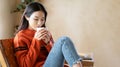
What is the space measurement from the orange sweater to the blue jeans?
3.6 inches

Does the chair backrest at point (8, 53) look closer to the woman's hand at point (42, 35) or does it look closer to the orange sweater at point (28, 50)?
the orange sweater at point (28, 50)

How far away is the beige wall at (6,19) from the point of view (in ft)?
9.22

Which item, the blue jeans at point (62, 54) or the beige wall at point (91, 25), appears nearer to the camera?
the blue jeans at point (62, 54)

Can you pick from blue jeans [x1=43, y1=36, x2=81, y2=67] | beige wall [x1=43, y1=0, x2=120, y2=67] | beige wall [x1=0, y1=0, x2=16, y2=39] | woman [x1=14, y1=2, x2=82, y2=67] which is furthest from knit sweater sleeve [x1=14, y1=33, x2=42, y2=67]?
beige wall [x1=43, y1=0, x2=120, y2=67]

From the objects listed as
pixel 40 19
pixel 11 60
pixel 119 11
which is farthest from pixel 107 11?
pixel 11 60

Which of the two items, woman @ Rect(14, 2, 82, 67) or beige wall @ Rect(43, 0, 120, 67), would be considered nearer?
woman @ Rect(14, 2, 82, 67)

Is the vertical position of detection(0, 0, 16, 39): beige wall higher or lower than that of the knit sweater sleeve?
higher

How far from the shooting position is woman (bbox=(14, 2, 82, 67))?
60.5 inches

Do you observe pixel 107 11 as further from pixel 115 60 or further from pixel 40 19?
pixel 40 19

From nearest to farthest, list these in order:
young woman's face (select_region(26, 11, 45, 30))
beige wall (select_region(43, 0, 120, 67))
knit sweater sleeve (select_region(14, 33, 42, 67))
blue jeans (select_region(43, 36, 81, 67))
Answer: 1. blue jeans (select_region(43, 36, 81, 67))
2. knit sweater sleeve (select_region(14, 33, 42, 67))
3. young woman's face (select_region(26, 11, 45, 30))
4. beige wall (select_region(43, 0, 120, 67))

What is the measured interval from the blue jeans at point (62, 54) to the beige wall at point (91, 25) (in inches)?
52.5

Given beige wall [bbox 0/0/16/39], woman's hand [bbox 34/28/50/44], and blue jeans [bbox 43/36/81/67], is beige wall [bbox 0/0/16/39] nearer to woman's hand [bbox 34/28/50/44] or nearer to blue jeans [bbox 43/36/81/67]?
woman's hand [bbox 34/28/50/44]

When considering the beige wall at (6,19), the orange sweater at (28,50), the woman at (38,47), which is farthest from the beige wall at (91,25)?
the orange sweater at (28,50)

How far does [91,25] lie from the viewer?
9.45 ft
